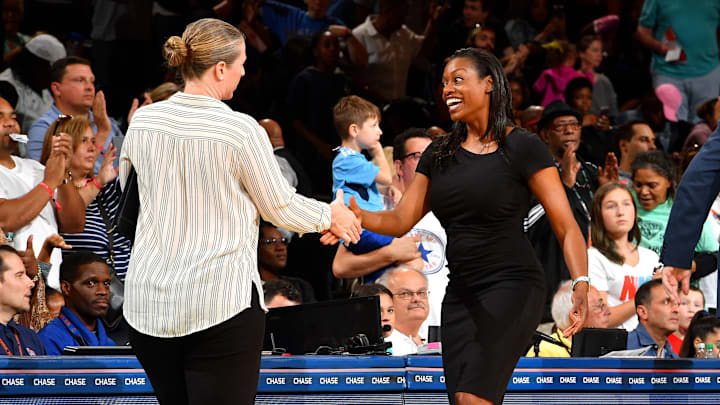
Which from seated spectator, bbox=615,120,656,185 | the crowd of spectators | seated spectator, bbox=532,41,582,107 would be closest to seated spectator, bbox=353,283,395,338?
the crowd of spectators

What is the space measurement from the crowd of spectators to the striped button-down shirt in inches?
46.0

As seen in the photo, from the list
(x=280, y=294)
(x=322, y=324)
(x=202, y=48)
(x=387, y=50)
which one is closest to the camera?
(x=202, y=48)

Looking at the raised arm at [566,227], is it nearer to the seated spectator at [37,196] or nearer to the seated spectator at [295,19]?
the seated spectator at [37,196]

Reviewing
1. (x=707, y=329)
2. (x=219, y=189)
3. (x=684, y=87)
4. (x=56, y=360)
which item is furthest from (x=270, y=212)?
(x=684, y=87)

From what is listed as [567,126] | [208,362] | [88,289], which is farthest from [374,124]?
[208,362]

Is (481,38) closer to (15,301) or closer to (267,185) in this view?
(15,301)

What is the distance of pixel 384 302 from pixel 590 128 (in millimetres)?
3658

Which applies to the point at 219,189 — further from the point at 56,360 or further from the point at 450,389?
the point at 56,360

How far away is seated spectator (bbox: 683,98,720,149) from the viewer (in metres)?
7.77

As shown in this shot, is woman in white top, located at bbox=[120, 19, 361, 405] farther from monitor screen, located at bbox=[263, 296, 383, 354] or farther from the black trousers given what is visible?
monitor screen, located at bbox=[263, 296, 383, 354]

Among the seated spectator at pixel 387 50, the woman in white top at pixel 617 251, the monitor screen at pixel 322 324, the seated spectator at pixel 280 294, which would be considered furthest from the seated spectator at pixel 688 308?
the seated spectator at pixel 387 50

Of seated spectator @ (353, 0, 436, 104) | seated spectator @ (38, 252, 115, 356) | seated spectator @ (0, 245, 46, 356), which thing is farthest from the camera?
seated spectator @ (353, 0, 436, 104)

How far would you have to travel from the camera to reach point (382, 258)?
545 centimetres

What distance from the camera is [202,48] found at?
2.77 m
